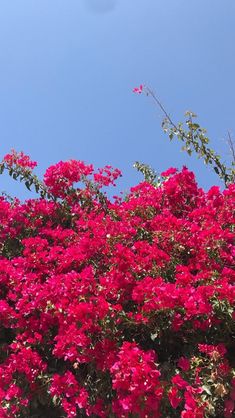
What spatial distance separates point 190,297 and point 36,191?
10.3ft

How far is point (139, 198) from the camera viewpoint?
A: 16.2ft

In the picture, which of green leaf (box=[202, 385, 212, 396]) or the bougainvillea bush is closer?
green leaf (box=[202, 385, 212, 396])

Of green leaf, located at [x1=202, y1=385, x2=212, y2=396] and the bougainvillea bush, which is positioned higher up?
the bougainvillea bush

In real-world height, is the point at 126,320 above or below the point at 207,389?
above

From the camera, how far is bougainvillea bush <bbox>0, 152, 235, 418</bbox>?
2.95 metres

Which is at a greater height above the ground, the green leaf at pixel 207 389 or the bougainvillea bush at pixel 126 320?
the bougainvillea bush at pixel 126 320

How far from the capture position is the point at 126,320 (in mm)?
3279

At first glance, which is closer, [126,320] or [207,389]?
[207,389]

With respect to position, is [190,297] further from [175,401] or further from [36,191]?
[36,191]

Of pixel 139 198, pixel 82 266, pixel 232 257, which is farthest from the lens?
pixel 139 198

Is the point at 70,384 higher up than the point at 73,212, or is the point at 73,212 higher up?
the point at 73,212

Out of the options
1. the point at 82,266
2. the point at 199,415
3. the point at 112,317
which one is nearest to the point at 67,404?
the point at 112,317

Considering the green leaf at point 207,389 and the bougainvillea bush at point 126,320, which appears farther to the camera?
the bougainvillea bush at point 126,320

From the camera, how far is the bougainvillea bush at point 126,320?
Result: 2.95 meters
